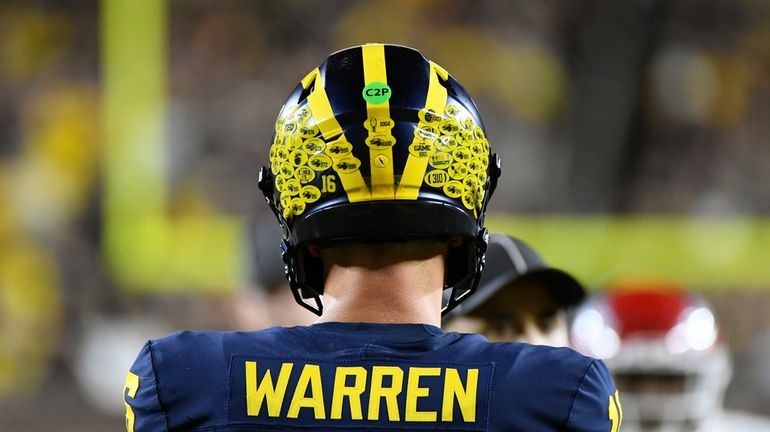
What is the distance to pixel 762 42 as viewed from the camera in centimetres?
740

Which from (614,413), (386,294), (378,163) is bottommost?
(614,413)

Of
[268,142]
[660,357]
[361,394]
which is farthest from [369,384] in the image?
[268,142]

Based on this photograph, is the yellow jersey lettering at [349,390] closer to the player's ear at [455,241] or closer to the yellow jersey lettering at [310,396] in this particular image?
the yellow jersey lettering at [310,396]

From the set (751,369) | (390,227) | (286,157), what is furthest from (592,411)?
(751,369)

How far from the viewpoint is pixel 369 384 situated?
1.25 m

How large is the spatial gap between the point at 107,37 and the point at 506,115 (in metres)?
2.33

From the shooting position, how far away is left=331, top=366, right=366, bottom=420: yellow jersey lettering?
4.07 feet

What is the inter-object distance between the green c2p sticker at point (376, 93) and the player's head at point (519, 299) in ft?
2.52

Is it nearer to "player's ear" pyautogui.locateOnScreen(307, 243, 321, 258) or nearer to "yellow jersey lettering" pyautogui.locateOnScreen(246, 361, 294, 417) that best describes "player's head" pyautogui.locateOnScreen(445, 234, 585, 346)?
"player's ear" pyautogui.locateOnScreen(307, 243, 321, 258)

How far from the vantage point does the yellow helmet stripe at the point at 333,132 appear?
1.34m

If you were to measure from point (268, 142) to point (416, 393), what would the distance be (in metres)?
→ 6.00

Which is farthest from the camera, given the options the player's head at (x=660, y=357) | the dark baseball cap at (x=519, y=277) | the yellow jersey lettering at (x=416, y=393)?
the player's head at (x=660, y=357)

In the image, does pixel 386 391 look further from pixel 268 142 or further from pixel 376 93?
pixel 268 142

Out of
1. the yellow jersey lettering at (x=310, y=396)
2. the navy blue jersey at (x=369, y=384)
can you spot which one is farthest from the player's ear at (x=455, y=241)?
the yellow jersey lettering at (x=310, y=396)
